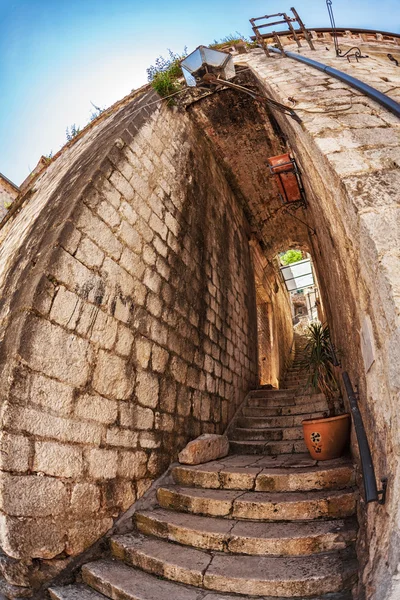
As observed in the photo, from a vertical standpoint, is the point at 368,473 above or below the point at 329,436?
below

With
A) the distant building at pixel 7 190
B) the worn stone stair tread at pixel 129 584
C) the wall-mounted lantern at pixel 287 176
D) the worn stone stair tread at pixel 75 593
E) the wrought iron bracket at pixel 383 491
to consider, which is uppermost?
the distant building at pixel 7 190

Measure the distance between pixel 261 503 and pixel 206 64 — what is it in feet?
15.4

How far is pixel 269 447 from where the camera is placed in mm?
3824

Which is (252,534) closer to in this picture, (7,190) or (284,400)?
(284,400)

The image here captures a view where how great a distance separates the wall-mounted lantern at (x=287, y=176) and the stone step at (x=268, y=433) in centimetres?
369

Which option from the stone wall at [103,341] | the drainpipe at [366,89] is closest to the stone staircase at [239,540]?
the stone wall at [103,341]

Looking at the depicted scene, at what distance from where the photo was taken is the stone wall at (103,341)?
201 centimetres

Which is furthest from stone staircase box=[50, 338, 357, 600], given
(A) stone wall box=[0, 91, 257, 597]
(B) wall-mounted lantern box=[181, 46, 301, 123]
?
(B) wall-mounted lantern box=[181, 46, 301, 123]

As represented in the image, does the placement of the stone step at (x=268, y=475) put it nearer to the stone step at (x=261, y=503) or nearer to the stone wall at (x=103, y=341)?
the stone step at (x=261, y=503)

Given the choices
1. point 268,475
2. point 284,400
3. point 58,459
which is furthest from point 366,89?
Result: point 284,400

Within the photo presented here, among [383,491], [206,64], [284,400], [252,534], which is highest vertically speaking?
[206,64]

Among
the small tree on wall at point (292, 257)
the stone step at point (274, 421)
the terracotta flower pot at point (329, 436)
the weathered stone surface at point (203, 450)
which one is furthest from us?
the small tree on wall at point (292, 257)

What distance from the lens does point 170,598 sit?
188 cm

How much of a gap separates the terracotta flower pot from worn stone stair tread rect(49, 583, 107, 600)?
2.04 metres
